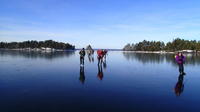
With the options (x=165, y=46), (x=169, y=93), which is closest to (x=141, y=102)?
(x=169, y=93)

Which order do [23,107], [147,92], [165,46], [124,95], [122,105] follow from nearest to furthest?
[23,107] → [122,105] → [124,95] → [147,92] → [165,46]

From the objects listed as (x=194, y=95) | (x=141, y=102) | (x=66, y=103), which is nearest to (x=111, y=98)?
(x=141, y=102)

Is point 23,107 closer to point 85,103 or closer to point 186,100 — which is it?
point 85,103

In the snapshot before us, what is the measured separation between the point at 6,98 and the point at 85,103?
3332 millimetres

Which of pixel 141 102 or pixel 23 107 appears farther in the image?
pixel 141 102

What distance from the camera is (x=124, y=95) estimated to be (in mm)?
9570

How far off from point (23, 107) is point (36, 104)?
526 millimetres

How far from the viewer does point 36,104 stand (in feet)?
25.7

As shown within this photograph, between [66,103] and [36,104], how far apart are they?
43.2 inches

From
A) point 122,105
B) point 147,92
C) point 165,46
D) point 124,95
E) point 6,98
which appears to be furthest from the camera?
point 165,46

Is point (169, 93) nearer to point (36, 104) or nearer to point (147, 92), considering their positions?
point (147, 92)

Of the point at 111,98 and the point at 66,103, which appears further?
the point at 111,98

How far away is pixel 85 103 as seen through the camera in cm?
805

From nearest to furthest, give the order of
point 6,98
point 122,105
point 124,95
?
Result: point 122,105 < point 6,98 < point 124,95
